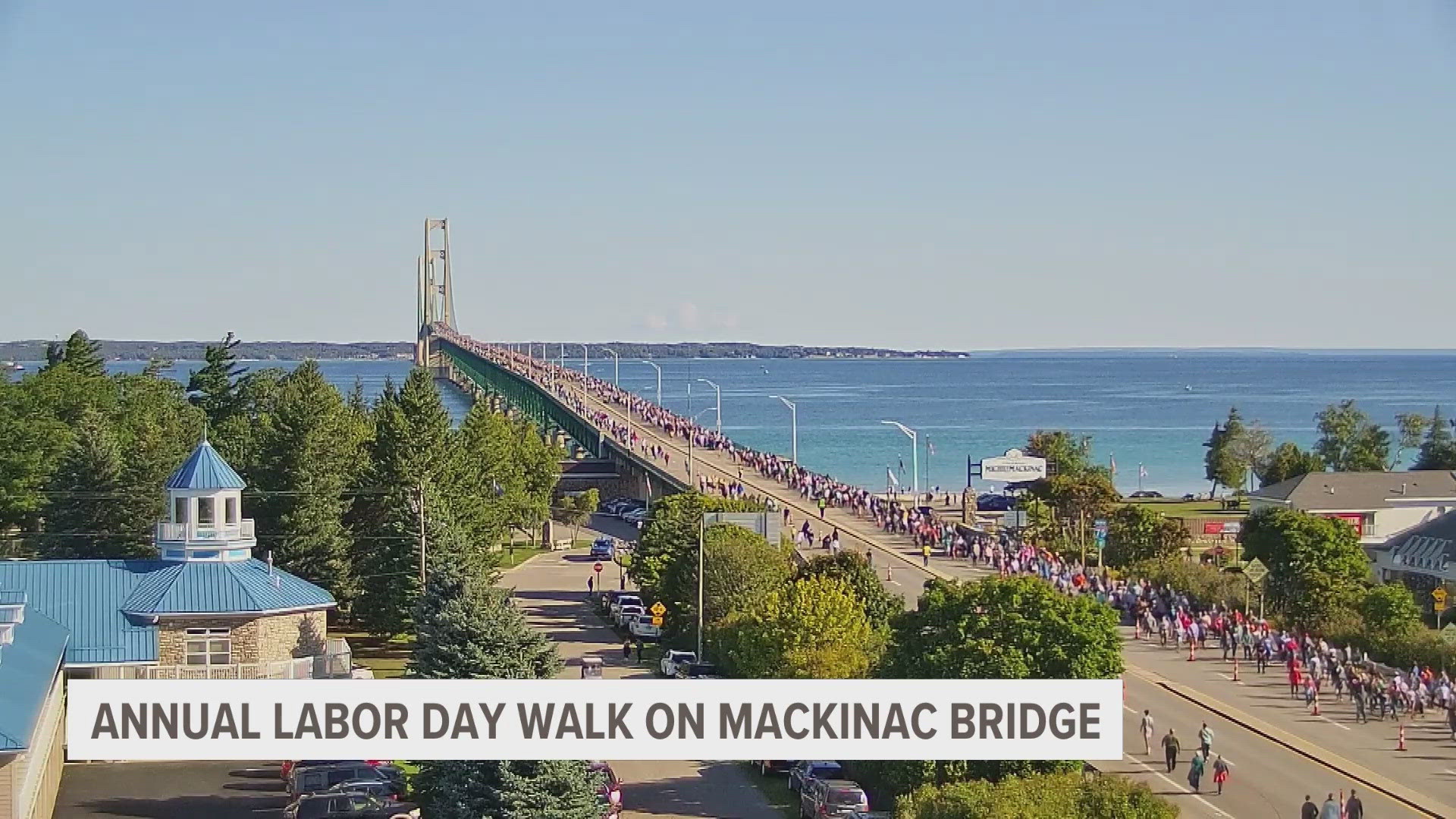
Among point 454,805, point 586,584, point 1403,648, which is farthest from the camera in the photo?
point 586,584

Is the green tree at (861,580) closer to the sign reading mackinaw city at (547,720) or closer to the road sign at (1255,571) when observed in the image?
the road sign at (1255,571)

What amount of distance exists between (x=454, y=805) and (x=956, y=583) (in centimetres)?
920

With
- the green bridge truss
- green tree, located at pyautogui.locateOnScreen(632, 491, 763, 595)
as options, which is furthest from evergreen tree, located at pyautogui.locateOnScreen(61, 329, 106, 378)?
green tree, located at pyautogui.locateOnScreen(632, 491, 763, 595)

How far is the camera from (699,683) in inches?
721

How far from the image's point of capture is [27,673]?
2533 cm

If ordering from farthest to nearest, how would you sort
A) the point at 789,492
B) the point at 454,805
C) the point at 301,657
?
the point at 789,492 < the point at 301,657 < the point at 454,805

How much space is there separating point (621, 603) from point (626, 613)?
3.67 ft

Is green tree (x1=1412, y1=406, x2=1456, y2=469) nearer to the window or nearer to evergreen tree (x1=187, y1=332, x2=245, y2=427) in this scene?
evergreen tree (x1=187, y1=332, x2=245, y2=427)

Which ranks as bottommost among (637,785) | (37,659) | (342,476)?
(637,785)

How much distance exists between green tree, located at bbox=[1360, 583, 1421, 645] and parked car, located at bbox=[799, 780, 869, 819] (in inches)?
684

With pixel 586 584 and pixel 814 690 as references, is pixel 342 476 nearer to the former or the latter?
pixel 586 584

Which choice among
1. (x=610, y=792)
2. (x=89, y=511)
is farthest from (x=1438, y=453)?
(x=610, y=792)

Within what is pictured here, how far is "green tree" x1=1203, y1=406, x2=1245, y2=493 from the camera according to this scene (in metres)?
91.6

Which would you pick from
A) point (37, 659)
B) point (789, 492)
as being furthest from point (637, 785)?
point (789, 492)
